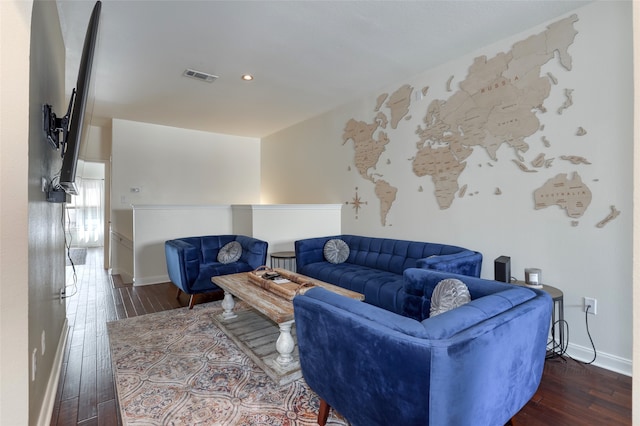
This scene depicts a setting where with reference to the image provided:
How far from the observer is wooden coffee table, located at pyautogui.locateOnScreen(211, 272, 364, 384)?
2094 mm

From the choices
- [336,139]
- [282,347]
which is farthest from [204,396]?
[336,139]

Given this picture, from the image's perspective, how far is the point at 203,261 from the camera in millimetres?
3986

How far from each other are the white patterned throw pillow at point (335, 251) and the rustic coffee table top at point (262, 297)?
121 cm

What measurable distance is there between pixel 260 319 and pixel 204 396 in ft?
3.80

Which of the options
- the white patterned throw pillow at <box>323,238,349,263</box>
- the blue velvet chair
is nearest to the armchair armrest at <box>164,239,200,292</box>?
the blue velvet chair

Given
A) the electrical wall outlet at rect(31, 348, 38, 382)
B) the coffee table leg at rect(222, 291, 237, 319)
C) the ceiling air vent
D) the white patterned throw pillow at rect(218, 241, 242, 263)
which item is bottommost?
the coffee table leg at rect(222, 291, 237, 319)

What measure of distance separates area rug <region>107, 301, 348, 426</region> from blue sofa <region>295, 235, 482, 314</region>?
1.04 metres

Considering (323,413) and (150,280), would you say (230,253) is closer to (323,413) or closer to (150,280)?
(150,280)

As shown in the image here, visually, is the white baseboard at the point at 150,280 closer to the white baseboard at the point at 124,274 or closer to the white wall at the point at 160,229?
the white wall at the point at 160,229

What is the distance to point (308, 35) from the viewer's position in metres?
2.75

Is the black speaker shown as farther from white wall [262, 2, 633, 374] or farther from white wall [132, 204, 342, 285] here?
white wall [132, 204, 342, 285]

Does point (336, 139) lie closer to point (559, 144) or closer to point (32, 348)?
point (559, 144)

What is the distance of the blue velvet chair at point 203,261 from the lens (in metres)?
3.46

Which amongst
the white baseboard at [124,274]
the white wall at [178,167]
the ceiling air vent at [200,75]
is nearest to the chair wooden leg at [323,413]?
the ceiling air vent at [200,75]
